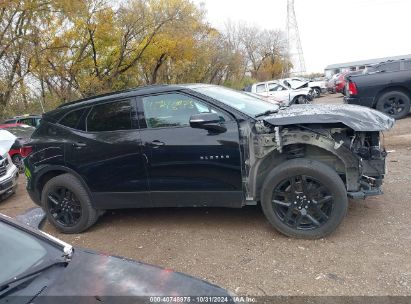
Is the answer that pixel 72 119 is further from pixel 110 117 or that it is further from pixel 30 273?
pixel 30 273

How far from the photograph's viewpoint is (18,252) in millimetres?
2260

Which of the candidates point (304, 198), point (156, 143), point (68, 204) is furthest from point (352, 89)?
point (68, 204)

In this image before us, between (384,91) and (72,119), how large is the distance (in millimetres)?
8400

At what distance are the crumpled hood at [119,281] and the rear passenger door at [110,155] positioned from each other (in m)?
2.16

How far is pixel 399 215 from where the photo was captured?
4.28 metres

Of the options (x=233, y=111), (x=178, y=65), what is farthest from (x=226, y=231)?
(x=178, y=65)

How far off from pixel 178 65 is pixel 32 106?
1361 centimetres

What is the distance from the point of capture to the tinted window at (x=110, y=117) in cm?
454

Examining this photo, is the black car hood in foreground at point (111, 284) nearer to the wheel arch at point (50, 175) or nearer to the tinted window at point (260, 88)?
the wheel arch at point (50, 175)

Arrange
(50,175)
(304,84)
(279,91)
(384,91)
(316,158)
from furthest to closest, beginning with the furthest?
(304,84)
(279,91)
(384,91)
(50,175)
(316,158)

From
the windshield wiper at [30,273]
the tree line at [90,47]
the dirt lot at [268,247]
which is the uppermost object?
the tree line at [90,47]

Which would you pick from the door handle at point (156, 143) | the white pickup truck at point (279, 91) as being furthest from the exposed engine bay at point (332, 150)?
the white pickup truck at point (279, 91)

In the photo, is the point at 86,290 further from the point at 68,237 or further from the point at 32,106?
the point at 32,106

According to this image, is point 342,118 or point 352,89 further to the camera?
point 352,89
